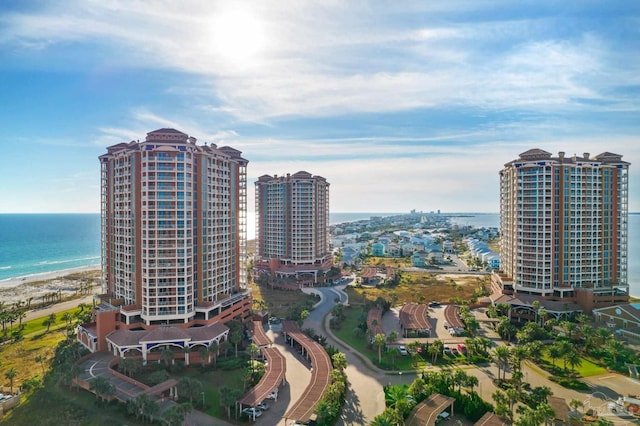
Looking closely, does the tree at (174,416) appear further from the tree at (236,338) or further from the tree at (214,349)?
the tree at (236,338)

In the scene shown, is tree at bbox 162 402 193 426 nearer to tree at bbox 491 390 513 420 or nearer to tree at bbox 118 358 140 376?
tree at bbox 118 358 140 376

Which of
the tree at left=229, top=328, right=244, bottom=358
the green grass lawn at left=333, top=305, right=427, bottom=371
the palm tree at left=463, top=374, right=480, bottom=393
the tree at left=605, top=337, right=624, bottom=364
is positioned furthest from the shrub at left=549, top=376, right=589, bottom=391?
the tree at left=229, top=328, right=244, bottom=358

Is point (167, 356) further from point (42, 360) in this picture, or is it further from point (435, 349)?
point (435, 349)

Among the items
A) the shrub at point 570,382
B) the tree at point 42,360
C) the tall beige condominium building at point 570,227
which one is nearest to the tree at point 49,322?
the tree at point 42,360

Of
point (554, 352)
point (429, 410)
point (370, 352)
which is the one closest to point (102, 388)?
point (370, 352)

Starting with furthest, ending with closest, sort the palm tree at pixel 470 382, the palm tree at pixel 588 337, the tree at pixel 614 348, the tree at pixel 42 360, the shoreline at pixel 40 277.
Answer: the shoreline at pixel 40 277
the palm tree at pixel 588 337
the tree at pixel 614 348
the tree at pixel 42 360
the palm tree at pixel 470 382

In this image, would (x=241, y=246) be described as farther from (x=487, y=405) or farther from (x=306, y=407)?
(x=487, y=405)

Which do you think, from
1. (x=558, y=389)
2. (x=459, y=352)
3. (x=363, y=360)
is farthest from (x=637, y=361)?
(x=363, y=360)
